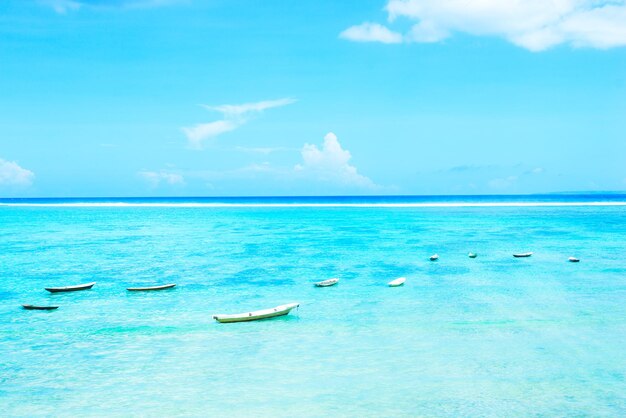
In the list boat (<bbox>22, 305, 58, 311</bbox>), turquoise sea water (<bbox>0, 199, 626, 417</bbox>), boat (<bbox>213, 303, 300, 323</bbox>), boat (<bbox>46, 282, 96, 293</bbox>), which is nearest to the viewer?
turquoise sea water (<bbox>0, 199, 626, 417</bbox>)

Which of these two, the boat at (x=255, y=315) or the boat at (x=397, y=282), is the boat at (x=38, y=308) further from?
the boat at (x=397, y=282)

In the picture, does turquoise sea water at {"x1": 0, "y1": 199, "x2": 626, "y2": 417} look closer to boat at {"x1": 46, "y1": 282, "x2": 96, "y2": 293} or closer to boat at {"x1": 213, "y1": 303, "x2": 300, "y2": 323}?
boat at {"x1": 213, "y1": 303, "x2": 300, "y2": 323}

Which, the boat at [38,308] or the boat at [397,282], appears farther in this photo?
the boat at [397,282]

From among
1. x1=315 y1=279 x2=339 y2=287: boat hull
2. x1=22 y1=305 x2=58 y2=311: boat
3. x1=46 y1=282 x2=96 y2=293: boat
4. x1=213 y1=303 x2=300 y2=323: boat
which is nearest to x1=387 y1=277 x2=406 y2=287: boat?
x1=315 y1=279 x2=339 y2=287: boat hull

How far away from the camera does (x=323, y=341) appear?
53.3ft

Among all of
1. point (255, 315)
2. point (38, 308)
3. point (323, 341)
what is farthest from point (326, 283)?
point (38, 308)

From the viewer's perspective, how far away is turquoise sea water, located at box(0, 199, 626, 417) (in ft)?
39.4

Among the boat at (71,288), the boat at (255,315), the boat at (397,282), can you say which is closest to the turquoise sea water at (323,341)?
the boat at (255,315)

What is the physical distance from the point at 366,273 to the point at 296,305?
32.4 ft

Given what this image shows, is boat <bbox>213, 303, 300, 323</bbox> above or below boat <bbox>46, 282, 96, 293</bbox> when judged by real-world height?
above

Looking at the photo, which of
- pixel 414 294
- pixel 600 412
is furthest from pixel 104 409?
pixel 414 294

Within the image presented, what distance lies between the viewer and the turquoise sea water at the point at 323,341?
39.4 feet

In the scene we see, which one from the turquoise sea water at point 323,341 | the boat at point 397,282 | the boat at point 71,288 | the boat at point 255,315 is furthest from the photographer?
the boat at point 397,282

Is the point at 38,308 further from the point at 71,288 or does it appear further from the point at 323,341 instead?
the point at 323,341
